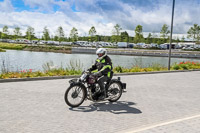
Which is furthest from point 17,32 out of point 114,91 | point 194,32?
point 114,91

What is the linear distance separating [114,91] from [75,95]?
A: 4.54ft

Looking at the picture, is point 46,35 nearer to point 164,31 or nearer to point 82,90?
point 164,31

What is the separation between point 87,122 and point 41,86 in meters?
4.80

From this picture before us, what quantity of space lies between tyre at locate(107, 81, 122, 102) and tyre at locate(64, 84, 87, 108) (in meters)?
0.95

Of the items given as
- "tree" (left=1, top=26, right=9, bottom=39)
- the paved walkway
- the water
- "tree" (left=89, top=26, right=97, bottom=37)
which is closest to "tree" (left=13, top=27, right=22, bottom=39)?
"tree" (left=1, top=26, right=9, bottom=39)

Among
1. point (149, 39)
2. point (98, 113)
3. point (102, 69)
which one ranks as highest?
point (149, 39)

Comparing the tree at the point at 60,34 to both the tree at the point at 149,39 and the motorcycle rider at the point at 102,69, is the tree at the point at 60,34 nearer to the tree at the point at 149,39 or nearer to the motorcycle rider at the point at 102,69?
the tree at the point at 149,39

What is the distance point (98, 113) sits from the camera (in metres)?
5.94

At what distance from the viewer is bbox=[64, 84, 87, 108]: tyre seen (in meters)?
6.29

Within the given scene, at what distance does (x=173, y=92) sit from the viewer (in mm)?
9156

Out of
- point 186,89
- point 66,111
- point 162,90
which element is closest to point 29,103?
point 66,111

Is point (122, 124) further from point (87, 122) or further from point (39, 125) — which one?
point (39, 125)

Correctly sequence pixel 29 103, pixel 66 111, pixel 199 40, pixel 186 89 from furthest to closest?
pixel 199 40
pixel 186 89
pixel 29 103
pixel 66 111

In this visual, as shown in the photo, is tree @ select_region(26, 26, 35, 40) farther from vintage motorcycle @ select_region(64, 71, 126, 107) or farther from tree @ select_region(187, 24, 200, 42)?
vintage motorcycle @ select_region(64, 71, 126, 107)
